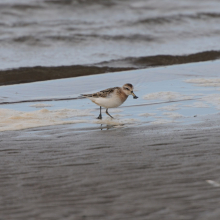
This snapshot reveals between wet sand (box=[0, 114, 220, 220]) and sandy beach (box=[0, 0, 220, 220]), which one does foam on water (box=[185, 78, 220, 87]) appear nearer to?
sandy beach (box=[0, 0, 220, 220])

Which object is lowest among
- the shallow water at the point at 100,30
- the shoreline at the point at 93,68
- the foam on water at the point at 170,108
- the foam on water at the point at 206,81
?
the foam on water at the point at 170,108

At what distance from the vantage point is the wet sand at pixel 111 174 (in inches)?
120

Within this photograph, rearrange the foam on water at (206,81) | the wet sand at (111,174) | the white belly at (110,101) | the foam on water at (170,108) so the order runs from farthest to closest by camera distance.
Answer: the foam on water at (206,81) → the foam on water at (170,108) → the white belly at (110,101) → the wet sand at (111,174)

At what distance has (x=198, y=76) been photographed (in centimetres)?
916

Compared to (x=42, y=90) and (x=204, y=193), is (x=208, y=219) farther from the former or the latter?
(x=42, y=90)

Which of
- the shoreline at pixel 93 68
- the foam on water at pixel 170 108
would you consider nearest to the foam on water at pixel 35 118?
the foam on water at pixel 170 108

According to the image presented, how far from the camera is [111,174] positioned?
3719mm

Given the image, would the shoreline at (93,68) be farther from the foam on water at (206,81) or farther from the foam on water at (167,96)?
the foam on water at (167,96)

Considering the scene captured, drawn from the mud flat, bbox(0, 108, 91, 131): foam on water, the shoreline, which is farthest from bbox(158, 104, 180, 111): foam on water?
the shoreline

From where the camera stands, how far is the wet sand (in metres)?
3.05

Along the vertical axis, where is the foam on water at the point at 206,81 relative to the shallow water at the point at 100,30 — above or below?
below

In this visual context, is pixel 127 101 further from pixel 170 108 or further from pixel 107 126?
pixel 107 126

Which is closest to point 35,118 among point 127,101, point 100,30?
point 127,101

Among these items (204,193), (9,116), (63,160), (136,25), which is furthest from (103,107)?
(136,25)
